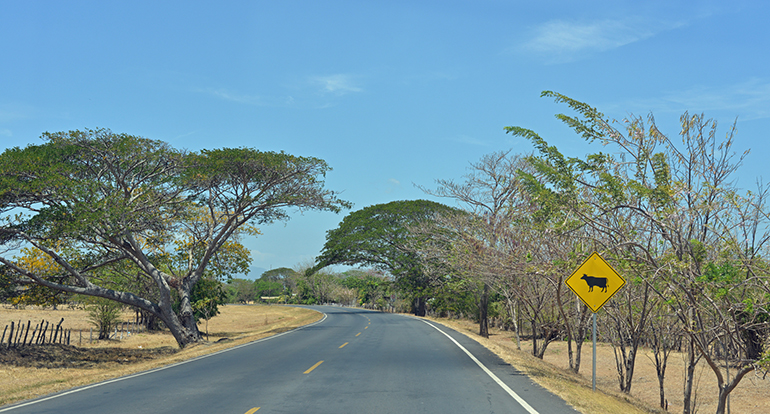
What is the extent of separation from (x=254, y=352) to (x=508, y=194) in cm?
1440

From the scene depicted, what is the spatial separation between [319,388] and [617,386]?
631 inches

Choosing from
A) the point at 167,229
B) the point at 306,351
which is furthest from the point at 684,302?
the point at 167,229

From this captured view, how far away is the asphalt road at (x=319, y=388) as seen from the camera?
8.78 meters

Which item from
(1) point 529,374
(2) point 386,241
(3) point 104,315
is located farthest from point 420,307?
(1) point 529,374

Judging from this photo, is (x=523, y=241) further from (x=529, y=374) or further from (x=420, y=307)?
(x=420, y=307)

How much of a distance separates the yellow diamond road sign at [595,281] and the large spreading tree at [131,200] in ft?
52.3

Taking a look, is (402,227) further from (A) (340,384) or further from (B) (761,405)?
(A) (340,384)

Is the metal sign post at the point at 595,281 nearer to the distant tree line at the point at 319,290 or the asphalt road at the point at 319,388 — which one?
the asphalt road at the point at 319,388

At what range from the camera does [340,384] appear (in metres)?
11.2

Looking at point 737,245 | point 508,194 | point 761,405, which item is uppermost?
point 508,194

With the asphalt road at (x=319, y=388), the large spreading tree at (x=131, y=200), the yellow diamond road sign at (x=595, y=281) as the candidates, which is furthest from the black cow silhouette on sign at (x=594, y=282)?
the large spreading tree at (x=131, y=200)

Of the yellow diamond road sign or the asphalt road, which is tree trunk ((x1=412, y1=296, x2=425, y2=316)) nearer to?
the asphalt road

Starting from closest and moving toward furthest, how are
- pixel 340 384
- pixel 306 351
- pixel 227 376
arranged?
pixel 340 384, pixel 227 376, pixel 306 351

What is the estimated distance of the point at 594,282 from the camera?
36.7 feet
